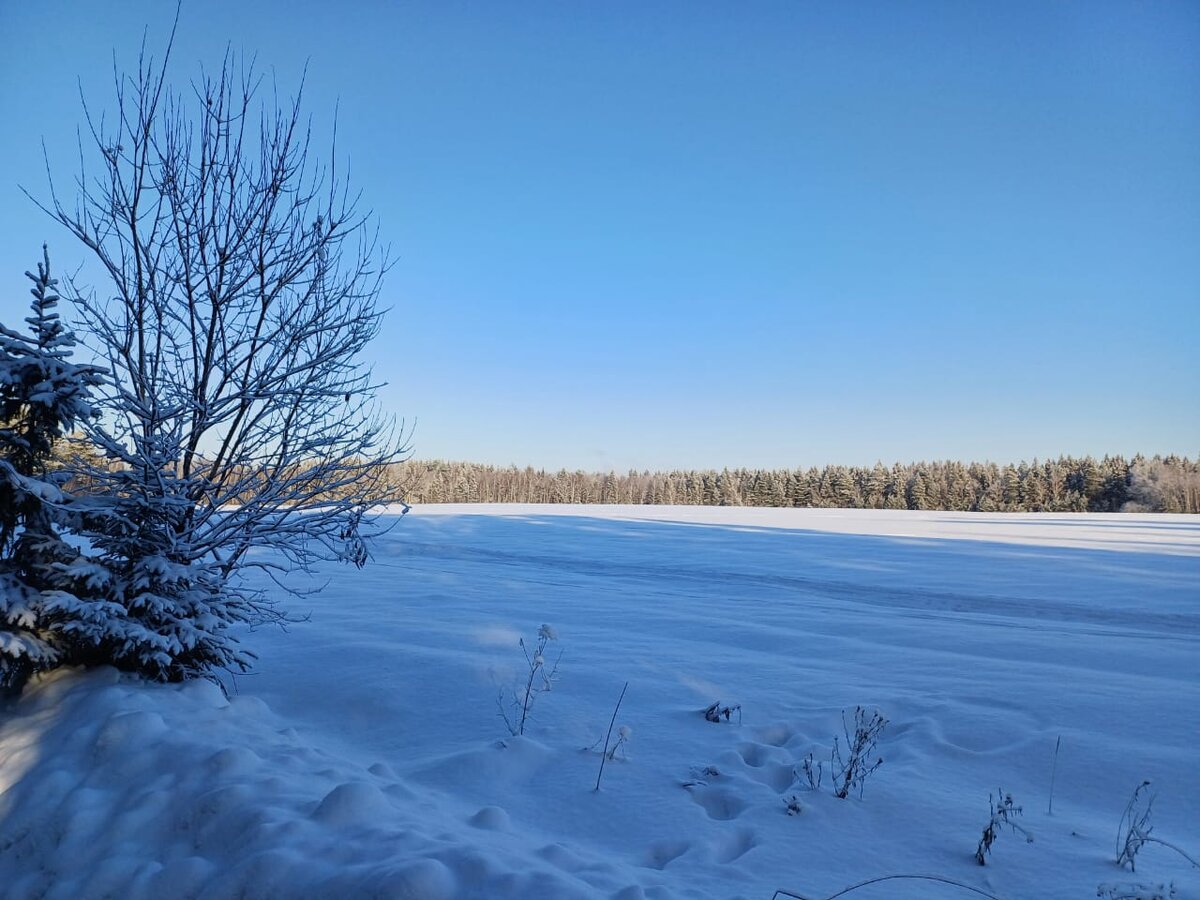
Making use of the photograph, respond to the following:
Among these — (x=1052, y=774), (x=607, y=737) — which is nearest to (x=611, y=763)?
(x=607, y=737)

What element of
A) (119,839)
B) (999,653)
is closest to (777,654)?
(999,653)

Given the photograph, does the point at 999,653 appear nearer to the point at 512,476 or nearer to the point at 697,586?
the point at 697,586

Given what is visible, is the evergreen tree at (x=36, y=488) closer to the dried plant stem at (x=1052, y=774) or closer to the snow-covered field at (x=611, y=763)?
the snow-covered field at (x=611, y=763)

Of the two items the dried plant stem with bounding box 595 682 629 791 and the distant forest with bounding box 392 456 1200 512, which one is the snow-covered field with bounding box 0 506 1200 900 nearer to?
the dried plant stem with bounding box 595 682 629 791

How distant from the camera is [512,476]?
96875 mm

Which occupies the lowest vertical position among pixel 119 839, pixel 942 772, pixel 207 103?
pixel 119 839

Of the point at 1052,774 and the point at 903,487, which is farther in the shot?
the point at 903,487

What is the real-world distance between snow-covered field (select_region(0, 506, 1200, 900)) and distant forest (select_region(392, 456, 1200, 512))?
138ft

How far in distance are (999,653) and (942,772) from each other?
9.50ft

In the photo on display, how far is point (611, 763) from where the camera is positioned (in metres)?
3.59

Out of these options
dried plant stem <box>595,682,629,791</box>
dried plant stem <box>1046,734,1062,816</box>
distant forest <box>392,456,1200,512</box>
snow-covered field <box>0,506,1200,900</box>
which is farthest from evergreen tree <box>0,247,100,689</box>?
distant forest <box>392,456,1200,512</box>

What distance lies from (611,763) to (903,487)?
249ft

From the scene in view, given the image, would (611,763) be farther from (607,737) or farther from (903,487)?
(903,487)

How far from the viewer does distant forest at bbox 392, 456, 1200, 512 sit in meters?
58.3
